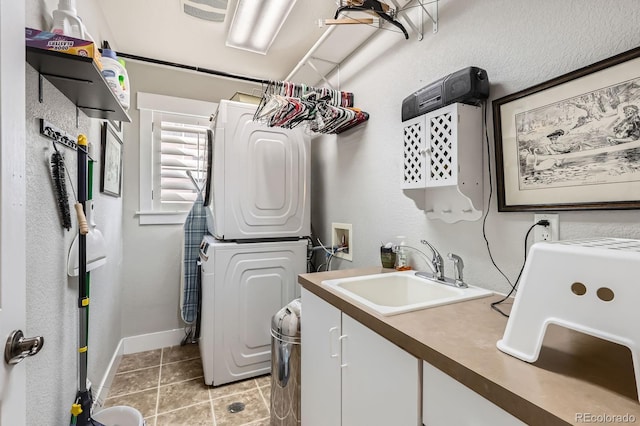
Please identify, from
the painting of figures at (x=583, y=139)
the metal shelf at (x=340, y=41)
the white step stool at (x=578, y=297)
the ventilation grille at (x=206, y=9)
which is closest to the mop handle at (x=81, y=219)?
the ventilation grille at (x=206, y=9)

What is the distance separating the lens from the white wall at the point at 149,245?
2.68 meters

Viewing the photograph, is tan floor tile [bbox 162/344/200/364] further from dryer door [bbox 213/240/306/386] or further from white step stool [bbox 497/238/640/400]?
white step stool [bbox 497/238/640/400]

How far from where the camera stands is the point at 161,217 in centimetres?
278

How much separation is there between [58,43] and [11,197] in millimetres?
557

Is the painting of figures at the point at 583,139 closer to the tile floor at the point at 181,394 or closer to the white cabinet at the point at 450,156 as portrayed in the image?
the white cabinet at the point at 450,156

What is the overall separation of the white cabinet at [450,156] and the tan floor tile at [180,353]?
8.00 feet

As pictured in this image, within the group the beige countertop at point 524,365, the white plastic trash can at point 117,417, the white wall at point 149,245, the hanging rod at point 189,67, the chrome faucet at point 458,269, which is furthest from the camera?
the white wall at point 149,245

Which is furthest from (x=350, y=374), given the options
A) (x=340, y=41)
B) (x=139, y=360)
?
(x=139, y=360)

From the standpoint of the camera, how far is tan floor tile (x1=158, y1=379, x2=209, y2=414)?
198 cm

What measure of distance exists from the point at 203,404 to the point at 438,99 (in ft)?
7.48

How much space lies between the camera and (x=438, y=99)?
130 centimetres

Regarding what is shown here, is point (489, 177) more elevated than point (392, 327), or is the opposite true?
point (489, 177)

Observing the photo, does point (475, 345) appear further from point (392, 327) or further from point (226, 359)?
point (226, 359)

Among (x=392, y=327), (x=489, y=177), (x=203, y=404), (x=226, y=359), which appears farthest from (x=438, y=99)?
(x=203, y=404)
